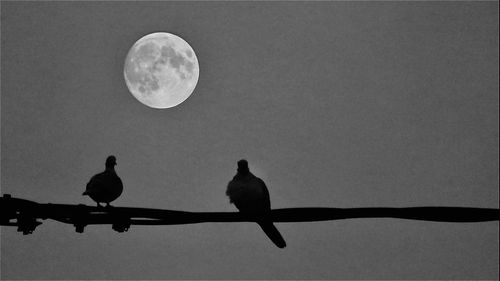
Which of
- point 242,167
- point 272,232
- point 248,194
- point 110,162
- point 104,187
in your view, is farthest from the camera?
point 110,162

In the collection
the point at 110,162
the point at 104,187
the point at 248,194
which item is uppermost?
the point at 110,162

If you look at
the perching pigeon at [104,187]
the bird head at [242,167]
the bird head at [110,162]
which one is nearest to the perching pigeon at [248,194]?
the bird head at [242,167]

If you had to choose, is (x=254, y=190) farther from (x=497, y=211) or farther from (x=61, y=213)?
(x=497, y=211)

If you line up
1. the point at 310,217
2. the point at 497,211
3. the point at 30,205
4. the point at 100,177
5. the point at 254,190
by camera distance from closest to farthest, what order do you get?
1. the point at 497,211
2. the point at 310,217
3. the point at 30,205
4. the point at 254,190
5. the point at 100,177

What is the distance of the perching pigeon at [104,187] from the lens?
860 centimetres

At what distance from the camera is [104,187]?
28.4 ft

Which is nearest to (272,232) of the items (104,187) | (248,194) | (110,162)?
(248,194)

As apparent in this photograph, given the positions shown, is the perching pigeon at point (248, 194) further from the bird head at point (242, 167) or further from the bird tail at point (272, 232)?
the bird tail at point (272, 232)

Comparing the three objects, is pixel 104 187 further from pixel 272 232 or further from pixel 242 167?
pixel 272 232

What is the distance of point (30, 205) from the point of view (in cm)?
497

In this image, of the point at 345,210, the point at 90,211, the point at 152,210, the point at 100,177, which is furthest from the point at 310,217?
the point at 100,177

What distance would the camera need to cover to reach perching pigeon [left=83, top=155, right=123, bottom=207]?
8.60 meters

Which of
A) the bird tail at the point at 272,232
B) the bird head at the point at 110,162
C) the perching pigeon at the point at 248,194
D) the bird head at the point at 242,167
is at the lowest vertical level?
the bird tail at the point at 272,232

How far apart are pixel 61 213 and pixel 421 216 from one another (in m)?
3.29
